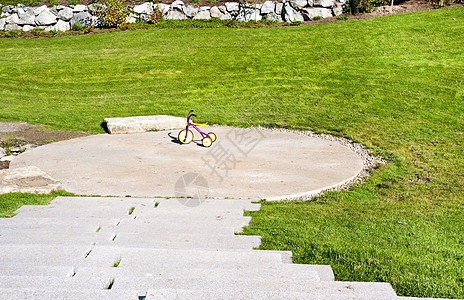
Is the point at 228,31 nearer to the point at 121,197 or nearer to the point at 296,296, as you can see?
the point at 121,197

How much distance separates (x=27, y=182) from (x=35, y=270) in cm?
509

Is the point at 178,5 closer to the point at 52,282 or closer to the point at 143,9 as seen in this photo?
the point at 143,9

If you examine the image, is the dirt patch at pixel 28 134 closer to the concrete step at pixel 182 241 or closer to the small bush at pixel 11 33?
the concrete step at pixel 182 241

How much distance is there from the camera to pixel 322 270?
3.74 meters

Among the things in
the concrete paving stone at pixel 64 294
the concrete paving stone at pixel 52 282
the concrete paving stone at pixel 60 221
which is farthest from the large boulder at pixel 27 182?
the concrete paving stone at pixel 64 294

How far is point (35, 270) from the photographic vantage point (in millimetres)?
3238

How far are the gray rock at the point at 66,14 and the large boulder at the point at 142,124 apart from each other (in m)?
11.9

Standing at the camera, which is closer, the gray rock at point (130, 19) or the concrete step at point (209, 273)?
the concrete step at point (209, 273)

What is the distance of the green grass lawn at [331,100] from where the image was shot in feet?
17.4

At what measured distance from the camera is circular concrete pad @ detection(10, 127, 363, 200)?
8.21 meters

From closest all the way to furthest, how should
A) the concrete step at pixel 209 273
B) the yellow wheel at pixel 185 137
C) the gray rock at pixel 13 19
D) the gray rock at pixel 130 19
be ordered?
the concrete step at pixel 209 273 → the yellow wheel at pixel 185 137 → the gray rock at pixel 130 19 → the gray rock at pixel 13 19

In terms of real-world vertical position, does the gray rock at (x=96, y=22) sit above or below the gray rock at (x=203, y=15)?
below

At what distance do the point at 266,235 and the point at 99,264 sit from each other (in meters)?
2.46

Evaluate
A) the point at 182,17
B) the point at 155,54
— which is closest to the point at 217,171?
the point at 155,54
